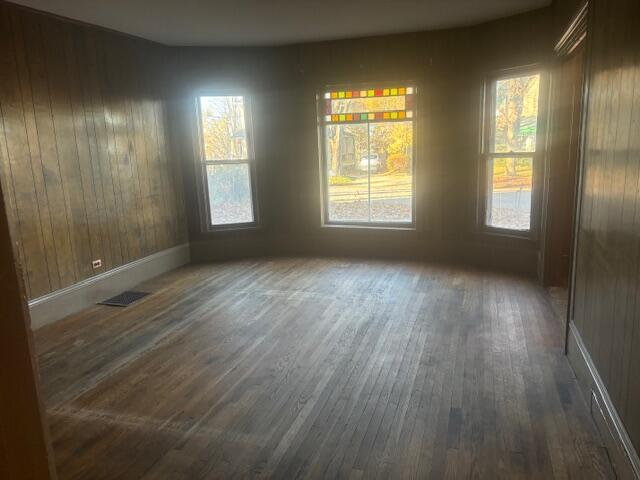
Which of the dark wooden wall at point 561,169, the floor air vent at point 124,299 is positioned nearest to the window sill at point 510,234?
the dark wooden wall at point 561,169

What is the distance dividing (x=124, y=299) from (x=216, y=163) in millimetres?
2081

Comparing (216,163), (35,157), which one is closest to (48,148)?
(35,157)

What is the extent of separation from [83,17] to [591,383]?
479cm

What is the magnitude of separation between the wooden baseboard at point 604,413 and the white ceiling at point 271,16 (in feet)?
10.1

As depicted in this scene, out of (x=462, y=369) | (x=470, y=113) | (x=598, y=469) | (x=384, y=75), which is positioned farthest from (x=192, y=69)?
(x=598, y=469)

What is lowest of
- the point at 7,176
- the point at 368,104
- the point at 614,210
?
the point at 614,210

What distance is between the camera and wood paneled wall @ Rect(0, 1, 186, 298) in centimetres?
366

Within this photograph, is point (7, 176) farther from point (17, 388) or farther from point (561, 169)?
point (561, 169)

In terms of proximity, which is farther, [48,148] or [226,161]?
[226,161]

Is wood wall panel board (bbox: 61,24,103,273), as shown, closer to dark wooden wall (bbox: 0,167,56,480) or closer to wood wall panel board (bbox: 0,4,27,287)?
wood wall panel board (bbox: 0,4,27,287)

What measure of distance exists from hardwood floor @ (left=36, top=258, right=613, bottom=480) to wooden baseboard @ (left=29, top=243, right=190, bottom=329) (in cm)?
19

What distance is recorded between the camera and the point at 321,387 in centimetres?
275

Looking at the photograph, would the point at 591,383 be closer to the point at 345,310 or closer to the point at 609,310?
the point at 609,310

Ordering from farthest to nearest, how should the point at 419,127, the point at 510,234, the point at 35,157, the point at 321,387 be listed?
the point at 419,127 → the point at 510,234 → the point at 35,157 → the point at 321,387
